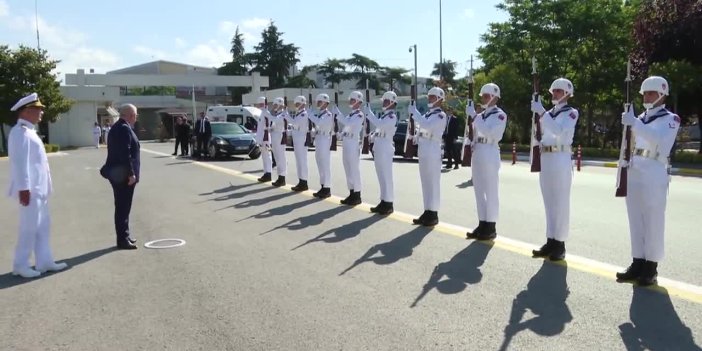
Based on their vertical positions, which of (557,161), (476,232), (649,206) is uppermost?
(557,161)

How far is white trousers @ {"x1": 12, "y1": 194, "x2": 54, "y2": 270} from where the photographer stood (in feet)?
20.9

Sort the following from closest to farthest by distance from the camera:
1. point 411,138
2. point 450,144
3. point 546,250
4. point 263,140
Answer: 1. point 546,250
2. point 411,138
3. point 263,140
4. point 450,144

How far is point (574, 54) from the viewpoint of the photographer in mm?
27750

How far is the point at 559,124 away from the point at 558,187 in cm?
69

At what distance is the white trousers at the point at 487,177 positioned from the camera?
25.6 ft

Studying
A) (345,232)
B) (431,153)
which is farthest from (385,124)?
(345,232)

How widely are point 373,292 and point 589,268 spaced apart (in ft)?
7.79

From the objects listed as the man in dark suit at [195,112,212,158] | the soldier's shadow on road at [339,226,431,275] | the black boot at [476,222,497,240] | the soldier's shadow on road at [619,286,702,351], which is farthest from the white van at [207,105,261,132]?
the soldier's shadow on road at [619,286,702,351]

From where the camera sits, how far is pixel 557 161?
21.8 ft

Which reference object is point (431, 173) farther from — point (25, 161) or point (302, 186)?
point (25, 161)

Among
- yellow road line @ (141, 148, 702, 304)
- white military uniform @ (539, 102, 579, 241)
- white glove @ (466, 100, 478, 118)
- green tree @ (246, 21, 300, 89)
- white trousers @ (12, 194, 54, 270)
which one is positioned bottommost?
yellow road line @ (141, 148, 702, 304)

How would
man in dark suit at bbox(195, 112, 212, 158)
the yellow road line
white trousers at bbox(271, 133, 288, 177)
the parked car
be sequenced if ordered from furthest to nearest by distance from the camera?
man in dark suit at bbox(195, 112, 212, 158) < the parked car < white trousers at bbox(271, 133, 288, 177) < the yellow road line

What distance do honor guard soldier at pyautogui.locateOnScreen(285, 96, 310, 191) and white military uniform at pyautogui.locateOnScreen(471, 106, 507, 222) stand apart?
587 cm

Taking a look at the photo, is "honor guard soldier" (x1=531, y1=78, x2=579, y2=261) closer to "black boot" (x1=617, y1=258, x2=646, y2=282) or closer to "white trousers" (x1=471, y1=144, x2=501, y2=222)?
"black boot" (x1=617, y1=258, x2=646, y2=282)
